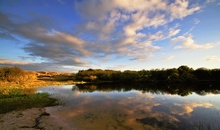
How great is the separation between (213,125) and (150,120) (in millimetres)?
4990

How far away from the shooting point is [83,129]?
42.1 ft

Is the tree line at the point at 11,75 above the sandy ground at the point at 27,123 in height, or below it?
above

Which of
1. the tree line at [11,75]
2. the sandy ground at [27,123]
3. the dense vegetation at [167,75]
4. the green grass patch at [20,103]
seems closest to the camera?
the sandy ground at [27,123]

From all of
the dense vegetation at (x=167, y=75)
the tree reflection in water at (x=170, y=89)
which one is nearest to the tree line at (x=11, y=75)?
the tree reflection in water at (x=170, y=89)

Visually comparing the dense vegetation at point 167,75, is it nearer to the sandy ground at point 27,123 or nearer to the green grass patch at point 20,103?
the green grass patch at point 20,103

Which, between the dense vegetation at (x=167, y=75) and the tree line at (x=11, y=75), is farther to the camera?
the dense vegetation at (x=167, y=75)

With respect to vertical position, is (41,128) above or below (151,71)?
below

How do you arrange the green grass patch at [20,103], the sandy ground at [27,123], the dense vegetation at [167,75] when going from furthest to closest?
1. the dense vegetation at [167,75]
2. the green grass patch at [20,103]
3. the sandy ground at [27,123]

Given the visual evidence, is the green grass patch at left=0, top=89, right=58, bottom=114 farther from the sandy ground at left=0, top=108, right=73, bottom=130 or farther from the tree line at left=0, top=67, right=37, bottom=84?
the tree line at left=0, top=67, right=37, bottom=84

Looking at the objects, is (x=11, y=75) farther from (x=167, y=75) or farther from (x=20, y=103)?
(x=167, y=75)

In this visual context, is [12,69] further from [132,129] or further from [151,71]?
[151,71]

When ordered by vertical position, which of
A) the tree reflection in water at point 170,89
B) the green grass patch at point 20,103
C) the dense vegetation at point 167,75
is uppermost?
the dense vegetation at point 167,75

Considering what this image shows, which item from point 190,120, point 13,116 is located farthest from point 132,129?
point 13,116

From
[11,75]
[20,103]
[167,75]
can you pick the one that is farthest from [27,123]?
[167,75]
